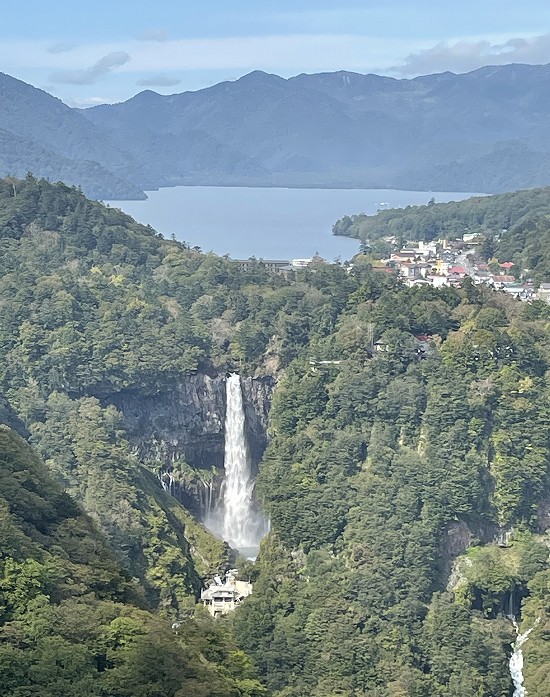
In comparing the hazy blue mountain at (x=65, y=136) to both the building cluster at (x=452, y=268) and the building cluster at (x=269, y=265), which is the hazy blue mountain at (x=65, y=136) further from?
the building cluster at (x=269, y=265)

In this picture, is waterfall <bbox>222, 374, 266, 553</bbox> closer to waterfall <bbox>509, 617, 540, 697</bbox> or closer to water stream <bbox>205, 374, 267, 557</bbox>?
water stream <bbox>205, 374, 267, 557</bbox>

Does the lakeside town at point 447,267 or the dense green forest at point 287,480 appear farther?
the lakeside town at point 447,267

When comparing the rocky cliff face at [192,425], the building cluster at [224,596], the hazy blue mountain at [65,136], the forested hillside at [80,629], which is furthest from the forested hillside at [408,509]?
the hazy blue mountain at [65,136]

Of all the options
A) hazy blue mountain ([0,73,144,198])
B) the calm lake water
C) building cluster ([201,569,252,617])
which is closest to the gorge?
building cluster ([201,569,252,617])

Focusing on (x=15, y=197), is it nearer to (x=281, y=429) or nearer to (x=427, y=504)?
(x=281, y=429)

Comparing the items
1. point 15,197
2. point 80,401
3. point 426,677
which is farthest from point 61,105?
point 426,677

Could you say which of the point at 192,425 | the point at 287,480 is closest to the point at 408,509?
the point at 287,480
